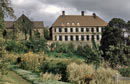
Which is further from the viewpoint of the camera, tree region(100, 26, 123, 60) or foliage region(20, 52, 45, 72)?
Answer: tree region(100, 26, 123, 60)

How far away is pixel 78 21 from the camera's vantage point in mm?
58375

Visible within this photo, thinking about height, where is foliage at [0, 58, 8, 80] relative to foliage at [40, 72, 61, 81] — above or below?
above

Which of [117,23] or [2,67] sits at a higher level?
[117,23]

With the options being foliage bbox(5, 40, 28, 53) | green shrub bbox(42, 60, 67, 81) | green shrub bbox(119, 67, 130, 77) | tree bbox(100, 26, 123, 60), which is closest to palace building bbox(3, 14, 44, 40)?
foliage bbox(5, 40, 28, 53)

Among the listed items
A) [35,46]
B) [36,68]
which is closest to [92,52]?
[36,68]

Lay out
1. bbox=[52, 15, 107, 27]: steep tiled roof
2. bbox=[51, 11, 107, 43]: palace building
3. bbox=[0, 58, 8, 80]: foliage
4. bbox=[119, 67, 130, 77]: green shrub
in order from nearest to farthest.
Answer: bbox=[0, 58, 8, 80]: foliage < bbox=[119, 67, 130, 77]: green shrub < bbox=[51, 11, 107, 43]: palace building < bbox=[52, 15, 107, 27]: steep tiled roof

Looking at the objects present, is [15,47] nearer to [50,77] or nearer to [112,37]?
[112,37]

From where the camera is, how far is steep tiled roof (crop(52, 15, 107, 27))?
188ft

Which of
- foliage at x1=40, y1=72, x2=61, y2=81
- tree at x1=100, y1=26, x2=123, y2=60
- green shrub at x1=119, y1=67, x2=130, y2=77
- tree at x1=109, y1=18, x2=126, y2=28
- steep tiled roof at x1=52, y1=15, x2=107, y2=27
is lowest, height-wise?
foliage at x1=40, y1=72, x2=61, y2=81

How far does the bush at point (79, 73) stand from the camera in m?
14.7

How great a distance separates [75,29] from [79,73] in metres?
43.1

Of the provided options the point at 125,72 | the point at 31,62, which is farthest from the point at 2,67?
the point at 31,62

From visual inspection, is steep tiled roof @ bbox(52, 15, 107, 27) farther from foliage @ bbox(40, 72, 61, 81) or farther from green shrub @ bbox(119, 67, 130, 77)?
green shrub @ bbox(119, 67, 130, 77)

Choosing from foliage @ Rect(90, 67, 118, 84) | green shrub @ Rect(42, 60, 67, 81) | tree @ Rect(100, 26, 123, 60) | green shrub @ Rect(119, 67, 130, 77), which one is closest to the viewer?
foliage @ Rect(90, 67, 118, 84)
